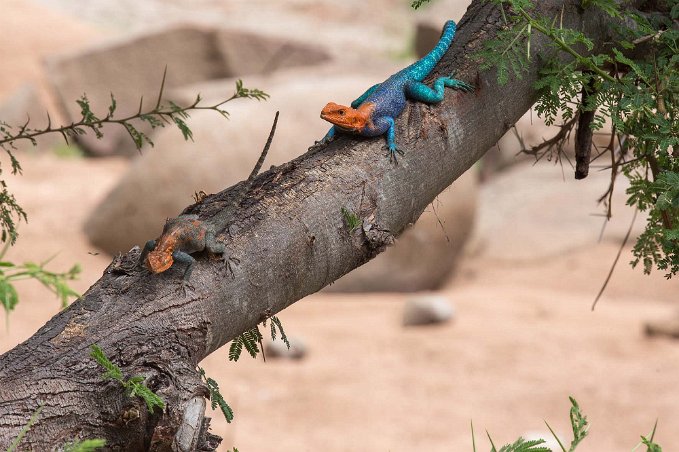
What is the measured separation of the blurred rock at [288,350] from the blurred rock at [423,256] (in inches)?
53.2

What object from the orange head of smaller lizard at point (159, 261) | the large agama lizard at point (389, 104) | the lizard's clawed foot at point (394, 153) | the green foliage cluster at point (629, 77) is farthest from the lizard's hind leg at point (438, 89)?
the orange head of smaller lizard at point (159, 261)

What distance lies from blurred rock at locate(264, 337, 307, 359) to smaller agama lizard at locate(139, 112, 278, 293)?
458cm

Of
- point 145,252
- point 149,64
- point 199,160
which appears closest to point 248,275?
point 145,252

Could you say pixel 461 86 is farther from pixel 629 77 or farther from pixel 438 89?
pixel 629 77

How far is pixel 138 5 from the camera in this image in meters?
19.8

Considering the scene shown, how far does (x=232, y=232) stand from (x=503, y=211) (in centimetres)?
928

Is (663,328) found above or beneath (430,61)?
beneath

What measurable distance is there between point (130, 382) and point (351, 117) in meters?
1.28

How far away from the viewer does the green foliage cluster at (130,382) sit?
2.07 metres

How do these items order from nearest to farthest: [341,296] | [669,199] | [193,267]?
1. [193,267]
2. [669,199]
3. [341,296]

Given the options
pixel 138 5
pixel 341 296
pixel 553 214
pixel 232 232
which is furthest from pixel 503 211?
pixel 138 5

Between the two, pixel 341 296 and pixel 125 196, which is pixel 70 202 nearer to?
pixel 125 196

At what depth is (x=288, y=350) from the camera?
709 centimetres

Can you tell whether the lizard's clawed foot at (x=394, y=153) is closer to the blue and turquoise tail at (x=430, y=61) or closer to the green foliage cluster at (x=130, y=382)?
the blue and turquoise tail at (x=430, y=61)
